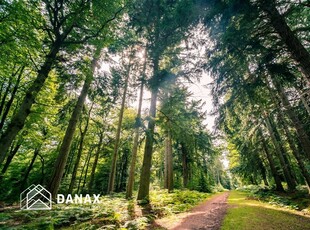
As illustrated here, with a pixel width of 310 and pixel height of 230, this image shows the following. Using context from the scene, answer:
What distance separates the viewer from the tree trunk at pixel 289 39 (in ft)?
17.4

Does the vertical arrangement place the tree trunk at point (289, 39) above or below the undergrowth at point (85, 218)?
above

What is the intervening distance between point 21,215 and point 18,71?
8.80 m

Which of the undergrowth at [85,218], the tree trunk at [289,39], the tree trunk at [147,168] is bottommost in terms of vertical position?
the undergrowth at [85,218]

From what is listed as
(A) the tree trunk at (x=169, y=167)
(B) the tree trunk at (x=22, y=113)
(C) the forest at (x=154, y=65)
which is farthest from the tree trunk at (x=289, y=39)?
(A) the tree trunk at (x=169, y=167)

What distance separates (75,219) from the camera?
634 cm

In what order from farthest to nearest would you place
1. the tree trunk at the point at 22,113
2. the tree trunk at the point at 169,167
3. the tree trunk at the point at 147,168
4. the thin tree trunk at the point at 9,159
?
the thin tree trunk at the point at 9,159 → the tree trunk at the point at 169,167 → the tree trunk at the point at 147,168 → the tree trunk at the point at 22,113

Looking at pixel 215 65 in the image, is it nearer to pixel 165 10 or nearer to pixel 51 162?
pixel 165 10

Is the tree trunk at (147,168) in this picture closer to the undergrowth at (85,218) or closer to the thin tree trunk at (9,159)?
the undergrowth at (85,218)

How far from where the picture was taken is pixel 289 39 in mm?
5492

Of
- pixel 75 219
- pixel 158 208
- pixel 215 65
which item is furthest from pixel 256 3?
pixel 75 219

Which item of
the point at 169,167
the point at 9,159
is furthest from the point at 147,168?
the point at 9,159

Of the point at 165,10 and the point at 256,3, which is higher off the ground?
the point at 165,10

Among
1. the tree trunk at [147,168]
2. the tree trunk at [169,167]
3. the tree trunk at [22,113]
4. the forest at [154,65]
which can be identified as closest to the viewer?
the tree trunk at [22,113]

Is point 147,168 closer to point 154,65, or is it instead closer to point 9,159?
point 154,65
